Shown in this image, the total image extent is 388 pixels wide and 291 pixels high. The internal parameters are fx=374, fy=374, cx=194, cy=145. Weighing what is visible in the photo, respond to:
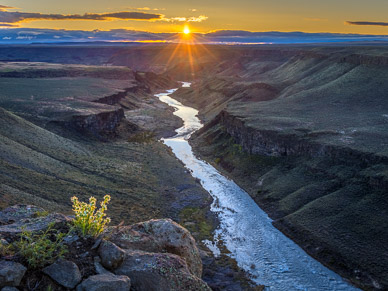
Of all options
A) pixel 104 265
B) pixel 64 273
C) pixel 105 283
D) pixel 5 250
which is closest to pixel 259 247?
pixel 104 265

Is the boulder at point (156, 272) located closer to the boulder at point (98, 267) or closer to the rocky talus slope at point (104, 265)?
the rocky talus slope at point (104, 265)

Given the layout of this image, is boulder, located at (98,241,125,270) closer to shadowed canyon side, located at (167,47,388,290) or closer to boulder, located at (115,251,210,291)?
boulder, located at (115,251,210,291)

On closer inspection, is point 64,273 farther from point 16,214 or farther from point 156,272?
point 16,214

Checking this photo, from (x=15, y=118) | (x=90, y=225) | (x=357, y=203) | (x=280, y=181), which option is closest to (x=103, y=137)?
(x=15, y=118)

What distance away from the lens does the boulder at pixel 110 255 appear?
15422 millimetres

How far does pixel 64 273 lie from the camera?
14.0 m

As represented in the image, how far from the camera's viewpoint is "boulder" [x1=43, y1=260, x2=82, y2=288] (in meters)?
13.8

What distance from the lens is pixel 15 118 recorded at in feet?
199

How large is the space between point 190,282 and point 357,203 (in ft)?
91.3

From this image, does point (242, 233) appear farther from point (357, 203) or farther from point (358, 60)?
point (358, 60)

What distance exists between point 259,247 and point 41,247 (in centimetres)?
2475

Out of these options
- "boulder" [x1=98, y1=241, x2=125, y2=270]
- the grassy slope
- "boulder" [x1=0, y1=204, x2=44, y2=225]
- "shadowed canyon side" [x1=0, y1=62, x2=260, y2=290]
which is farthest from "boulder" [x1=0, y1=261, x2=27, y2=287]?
the grassy slope

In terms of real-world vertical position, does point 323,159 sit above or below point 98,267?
below

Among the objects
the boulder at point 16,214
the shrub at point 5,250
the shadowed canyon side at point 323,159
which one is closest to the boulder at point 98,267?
the shrub at point 5,250
